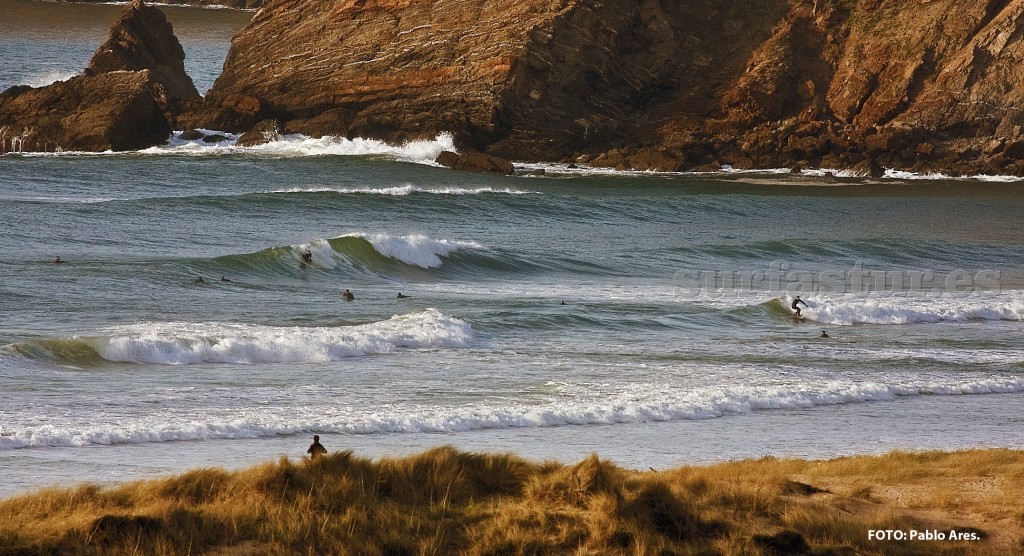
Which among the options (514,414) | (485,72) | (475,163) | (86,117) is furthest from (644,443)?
(86,117)

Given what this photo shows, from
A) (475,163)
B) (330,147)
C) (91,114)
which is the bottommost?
(475,163)

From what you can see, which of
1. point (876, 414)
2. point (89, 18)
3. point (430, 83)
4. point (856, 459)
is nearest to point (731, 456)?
point (856, 459)

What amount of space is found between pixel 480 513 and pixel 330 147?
46961 millimetres

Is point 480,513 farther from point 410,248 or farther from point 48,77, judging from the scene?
point 48,77

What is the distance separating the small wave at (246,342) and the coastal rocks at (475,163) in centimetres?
3000

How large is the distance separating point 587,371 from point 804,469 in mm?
6419

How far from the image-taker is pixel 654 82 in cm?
5778

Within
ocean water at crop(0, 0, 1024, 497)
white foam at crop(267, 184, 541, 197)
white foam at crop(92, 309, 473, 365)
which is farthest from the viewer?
white foam at crop(267, 184, 541, 197)

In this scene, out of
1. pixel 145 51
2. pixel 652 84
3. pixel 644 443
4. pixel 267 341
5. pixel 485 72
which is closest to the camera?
pixel 644 443

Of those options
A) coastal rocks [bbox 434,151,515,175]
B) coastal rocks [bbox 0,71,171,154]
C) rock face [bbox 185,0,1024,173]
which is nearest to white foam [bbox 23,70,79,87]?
coastal rocks [bbox 0,71,171,154]

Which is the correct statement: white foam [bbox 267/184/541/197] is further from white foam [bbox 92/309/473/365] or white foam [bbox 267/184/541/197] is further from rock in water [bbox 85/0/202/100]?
rock in water [bbox 85/0/202/100]

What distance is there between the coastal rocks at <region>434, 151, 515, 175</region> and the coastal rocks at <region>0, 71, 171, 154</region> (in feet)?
45.4

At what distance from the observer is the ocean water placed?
490 inches

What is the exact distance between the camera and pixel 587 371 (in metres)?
16.2
